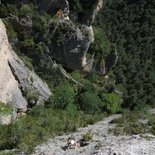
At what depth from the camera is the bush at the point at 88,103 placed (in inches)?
2697

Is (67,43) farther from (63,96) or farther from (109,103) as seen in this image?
(109,103)

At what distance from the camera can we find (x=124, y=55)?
117688mm

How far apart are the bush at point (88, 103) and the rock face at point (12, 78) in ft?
44.5

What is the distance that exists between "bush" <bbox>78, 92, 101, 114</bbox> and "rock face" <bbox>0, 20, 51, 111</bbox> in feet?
44.5

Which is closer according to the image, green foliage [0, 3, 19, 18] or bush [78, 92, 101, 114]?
green foliage [0, 3, 19, 18]

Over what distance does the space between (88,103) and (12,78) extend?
64.4ft

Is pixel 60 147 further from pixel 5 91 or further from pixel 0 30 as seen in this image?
Answer: pixel 0 30

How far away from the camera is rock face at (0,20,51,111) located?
49.3 metres

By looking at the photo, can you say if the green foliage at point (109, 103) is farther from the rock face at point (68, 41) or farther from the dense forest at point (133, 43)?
the dense forest at point (133, 43)

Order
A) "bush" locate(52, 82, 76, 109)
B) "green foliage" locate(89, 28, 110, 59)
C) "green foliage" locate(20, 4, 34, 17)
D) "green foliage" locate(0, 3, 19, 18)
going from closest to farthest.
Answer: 1. "green foliage" locate(0, 3, 19, 18)
2. "bush" locate(52, 82, 76, 109)
3. "green foliage" locate(20, 4, 34, 17)
4. "green foliage" locate(89, 28, 110, 59)

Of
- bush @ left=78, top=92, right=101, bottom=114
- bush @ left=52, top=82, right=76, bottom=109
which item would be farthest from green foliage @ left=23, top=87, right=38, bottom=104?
bush @ left=78, top=92, right=101, bottom=114

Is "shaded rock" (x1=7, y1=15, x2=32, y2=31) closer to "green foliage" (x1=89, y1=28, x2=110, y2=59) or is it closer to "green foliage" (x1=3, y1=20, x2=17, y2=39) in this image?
"green foliage" (x1=3, y1=20, x2=17, y2=39)

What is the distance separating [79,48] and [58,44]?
4.01 meters

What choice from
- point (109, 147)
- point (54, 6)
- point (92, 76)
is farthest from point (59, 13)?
point (109, 147)
